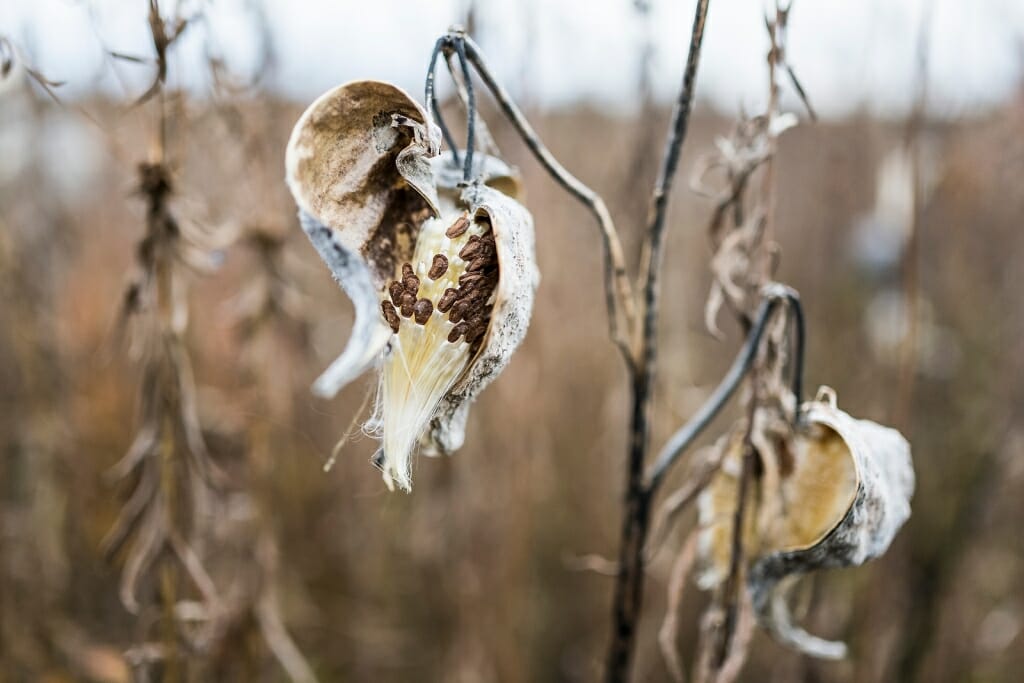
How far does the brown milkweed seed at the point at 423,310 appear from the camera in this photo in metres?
0.53

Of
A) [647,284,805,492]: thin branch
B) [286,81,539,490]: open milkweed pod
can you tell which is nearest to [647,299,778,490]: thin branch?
[647,284,805,492]: thin branch

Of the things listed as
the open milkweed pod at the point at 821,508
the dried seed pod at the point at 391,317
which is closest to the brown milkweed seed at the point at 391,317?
the dried seed pod at the point at 391,317

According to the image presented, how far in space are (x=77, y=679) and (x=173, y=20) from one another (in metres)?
1.20

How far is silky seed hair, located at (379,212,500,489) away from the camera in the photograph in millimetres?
523

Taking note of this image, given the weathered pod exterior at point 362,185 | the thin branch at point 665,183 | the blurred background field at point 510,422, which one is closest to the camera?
the weathered pod exterior at point 362,185

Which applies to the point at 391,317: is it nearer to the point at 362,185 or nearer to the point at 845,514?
the point at 362,185

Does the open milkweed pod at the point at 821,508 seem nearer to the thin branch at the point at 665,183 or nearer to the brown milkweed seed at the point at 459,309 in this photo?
the thin branch at the point at 665,183

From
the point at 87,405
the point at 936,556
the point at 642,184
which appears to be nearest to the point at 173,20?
the point at 642,184

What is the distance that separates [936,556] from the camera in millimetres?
1646

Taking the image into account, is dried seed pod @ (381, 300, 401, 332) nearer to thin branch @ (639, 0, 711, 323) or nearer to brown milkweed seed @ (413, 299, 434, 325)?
brown milkweed seed @ (413, 299, 434, 325)

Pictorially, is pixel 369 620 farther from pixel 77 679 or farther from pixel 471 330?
pixel 471 330

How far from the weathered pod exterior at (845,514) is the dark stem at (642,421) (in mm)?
110

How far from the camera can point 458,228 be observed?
0.53m

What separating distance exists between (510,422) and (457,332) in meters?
0.71
